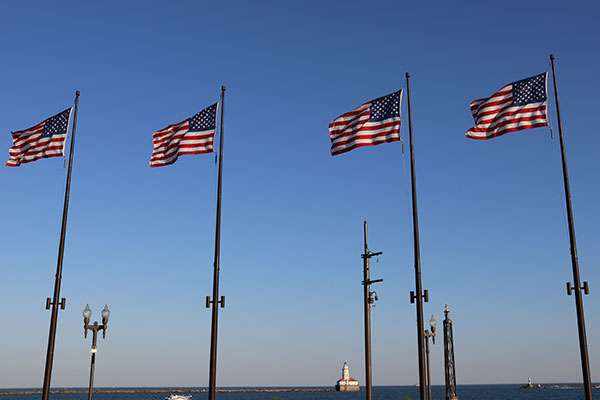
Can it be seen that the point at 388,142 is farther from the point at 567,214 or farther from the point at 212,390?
the point at 212,390

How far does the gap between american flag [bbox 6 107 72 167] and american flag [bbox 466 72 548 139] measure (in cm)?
1645

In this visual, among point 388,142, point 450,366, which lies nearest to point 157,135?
point 388,142

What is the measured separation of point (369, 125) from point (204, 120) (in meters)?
6.80

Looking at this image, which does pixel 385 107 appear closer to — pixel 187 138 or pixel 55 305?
pixel 187 138

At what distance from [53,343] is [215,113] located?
10.8 m

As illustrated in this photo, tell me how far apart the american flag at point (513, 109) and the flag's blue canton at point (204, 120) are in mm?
9997

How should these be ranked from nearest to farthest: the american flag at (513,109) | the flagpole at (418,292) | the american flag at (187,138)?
the flagpole at (418,292)
the american flag at (513,109)
the american flag at (187,138)

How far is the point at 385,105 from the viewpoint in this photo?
23.4 m

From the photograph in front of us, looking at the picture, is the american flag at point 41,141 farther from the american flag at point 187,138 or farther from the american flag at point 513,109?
the american flag at point 513,109

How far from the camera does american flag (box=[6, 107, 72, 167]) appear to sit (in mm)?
26578

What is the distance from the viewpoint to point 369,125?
23.5 m

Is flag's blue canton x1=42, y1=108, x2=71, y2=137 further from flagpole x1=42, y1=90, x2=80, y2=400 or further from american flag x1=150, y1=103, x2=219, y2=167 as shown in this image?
american flag x1=150, y1=103, x2=219, y2=167

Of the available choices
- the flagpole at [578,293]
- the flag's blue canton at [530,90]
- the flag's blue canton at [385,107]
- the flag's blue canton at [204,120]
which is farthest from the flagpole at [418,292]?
the flag's blue canton at [204,120]

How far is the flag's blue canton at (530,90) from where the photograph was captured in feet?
71.8
